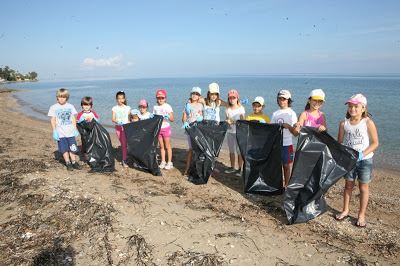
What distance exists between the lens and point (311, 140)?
3.62 m

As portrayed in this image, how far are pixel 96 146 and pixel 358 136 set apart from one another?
15.3 feet

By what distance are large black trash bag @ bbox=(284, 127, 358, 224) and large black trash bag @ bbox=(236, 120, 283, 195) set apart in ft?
2.13

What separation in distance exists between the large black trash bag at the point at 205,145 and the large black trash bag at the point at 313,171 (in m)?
1.57

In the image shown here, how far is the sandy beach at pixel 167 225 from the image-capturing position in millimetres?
2785

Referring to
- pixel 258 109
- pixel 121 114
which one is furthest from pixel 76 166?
pixel 258 109

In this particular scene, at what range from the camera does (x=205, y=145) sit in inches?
189

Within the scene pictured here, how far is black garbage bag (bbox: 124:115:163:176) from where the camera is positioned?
16.9 feet

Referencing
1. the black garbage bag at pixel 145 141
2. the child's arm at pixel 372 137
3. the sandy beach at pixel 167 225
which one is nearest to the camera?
the sandy beach at pixel 167 225

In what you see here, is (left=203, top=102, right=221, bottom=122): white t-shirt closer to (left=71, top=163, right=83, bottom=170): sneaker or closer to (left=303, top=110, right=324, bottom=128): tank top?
(left=303, top=110, right=324, bottom=128): tank top

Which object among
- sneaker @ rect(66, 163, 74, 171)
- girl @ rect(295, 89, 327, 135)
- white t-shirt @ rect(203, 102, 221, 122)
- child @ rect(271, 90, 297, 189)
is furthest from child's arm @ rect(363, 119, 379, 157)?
sneaker @ rect(66, 163, 74, 171)

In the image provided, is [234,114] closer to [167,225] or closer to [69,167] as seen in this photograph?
[167,225]

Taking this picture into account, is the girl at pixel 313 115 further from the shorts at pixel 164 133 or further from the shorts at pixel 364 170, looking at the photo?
the shorts at pixel 164 133

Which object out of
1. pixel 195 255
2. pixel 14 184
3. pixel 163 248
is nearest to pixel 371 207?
pixel 195 255

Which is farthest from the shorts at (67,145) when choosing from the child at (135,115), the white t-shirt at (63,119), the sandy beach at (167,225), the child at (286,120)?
the child at (286,120)
